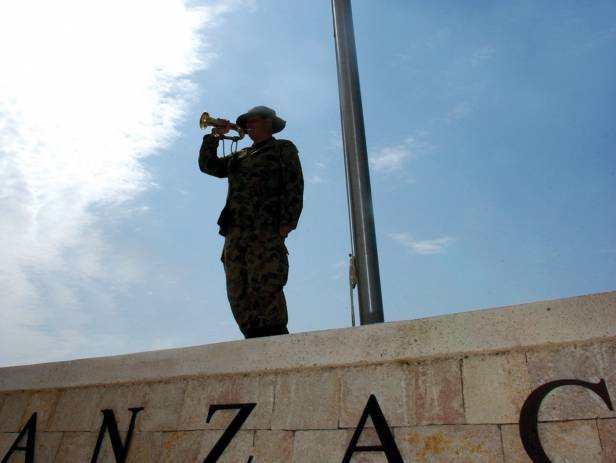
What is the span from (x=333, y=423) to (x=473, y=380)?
0.71 m

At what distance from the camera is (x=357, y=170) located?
184 inches

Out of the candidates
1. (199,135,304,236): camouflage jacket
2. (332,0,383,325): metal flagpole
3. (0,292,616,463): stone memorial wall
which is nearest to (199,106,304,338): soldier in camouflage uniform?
(199,135,304,236): camouflage jacket

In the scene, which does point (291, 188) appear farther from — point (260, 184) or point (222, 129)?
point (222, 129)

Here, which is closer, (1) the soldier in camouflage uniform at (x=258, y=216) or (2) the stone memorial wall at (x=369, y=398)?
(2) the stone memorial wall at (x=369, y=398)

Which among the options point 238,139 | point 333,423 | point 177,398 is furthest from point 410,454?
point 238,139

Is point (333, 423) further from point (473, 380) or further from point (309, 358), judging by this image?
point (473, 380)

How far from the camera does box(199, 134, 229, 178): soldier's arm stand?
14.9 ft

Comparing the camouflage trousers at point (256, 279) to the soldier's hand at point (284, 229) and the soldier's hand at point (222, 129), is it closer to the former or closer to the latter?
the soldier's hand at point (284, 229)

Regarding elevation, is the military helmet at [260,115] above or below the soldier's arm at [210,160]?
above

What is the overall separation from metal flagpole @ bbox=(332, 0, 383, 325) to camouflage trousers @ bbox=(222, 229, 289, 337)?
0.58 meters

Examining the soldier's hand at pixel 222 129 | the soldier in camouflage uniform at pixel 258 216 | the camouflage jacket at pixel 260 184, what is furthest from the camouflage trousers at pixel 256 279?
the soldier's hand at pixel 222 129

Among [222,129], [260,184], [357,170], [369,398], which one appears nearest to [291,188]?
[260,184]

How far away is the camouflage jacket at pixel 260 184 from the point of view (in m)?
4.21

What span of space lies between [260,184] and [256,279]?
791 millimetres
